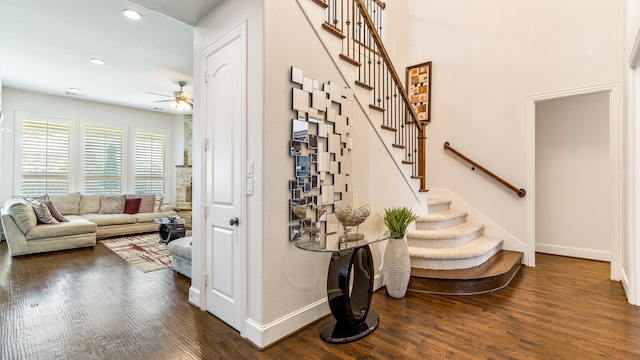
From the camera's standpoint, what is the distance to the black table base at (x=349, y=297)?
2.21m

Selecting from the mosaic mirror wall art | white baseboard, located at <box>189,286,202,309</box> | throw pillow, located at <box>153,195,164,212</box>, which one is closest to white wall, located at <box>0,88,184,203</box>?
throw pillow, located at <box>153,195,164,212</box>

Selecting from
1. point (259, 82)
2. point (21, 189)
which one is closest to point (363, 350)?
point (259, 82)

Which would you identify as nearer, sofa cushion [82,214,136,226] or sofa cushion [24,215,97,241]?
sofa cushion [24,215,97,241]

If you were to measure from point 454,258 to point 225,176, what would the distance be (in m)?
2.49

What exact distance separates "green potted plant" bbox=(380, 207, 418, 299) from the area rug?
3.02 meters

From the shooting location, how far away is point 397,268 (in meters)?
2.87

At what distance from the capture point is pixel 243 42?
2254 mm

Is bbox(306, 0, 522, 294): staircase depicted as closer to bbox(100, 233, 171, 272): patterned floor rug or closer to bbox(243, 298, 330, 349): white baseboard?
bbox(243, 298, 330, 349): white baseboard

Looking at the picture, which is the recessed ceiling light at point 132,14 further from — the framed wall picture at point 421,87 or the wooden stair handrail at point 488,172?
the wooden stair handrail at point 488,172

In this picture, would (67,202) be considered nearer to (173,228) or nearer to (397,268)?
(173,228)

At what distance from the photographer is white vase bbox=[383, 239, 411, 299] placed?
113 inches

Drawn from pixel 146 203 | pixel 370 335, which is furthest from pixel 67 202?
pixel 370 335

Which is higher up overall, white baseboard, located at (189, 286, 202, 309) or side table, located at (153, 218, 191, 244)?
side table, located at (153, 218, 191, 244)

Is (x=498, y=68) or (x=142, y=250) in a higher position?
(x=498, y=68)
